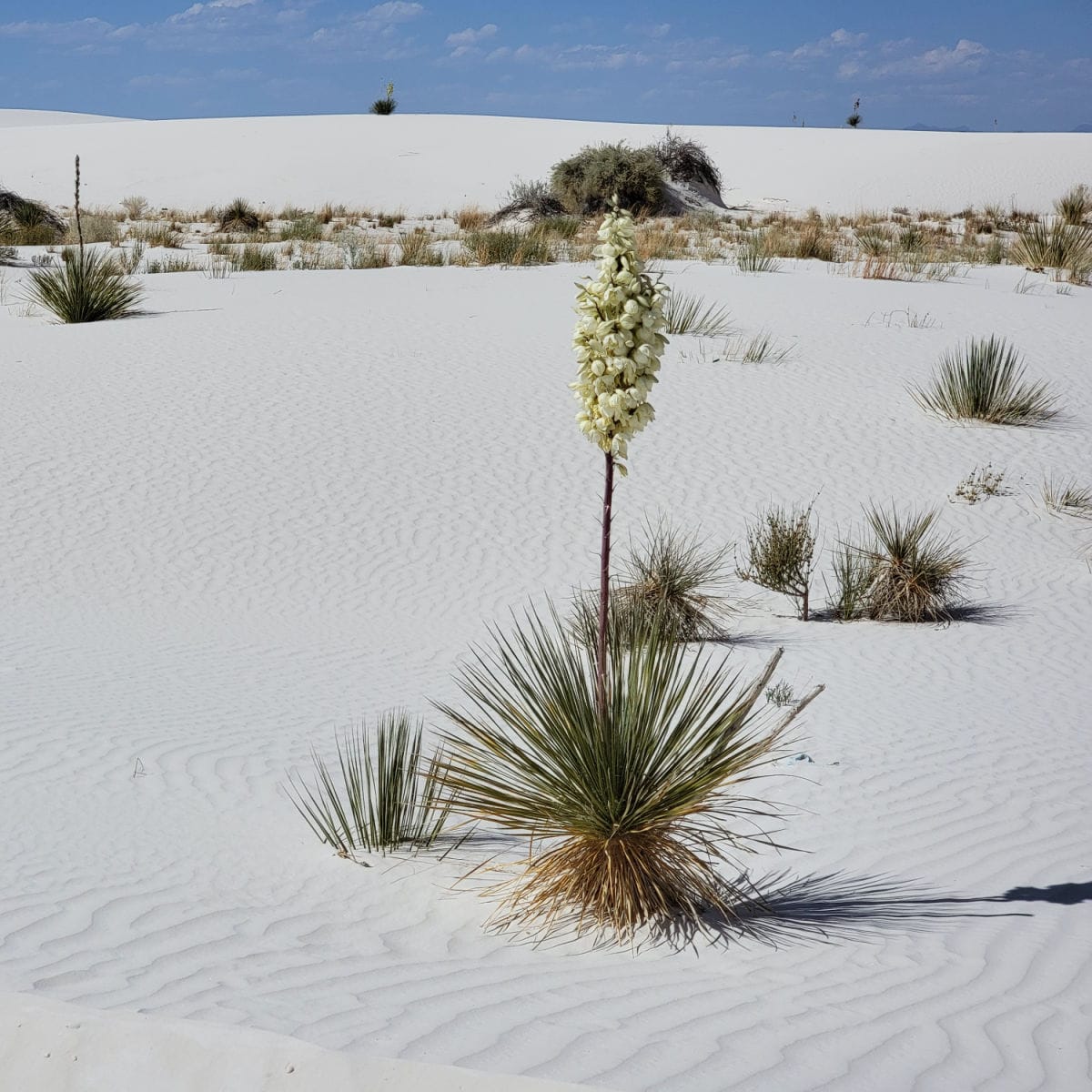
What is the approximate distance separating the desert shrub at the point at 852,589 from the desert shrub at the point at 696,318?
6.37 m

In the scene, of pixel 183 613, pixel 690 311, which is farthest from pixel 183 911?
pixel 690 311

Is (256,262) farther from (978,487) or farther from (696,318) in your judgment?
(978,487)

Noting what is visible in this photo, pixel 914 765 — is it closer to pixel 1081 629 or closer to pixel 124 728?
pixel 1081 629

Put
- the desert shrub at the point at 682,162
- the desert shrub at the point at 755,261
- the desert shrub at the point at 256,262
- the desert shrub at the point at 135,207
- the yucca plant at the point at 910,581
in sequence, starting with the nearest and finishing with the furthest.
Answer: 1. the yucca plant at the point at 910,581
2. the desert shrub at the point at 755,261
3. the desert shrub at the point at 256,262
4. the desert shrub at the point at 135,207
5. the desert shrub at the point at 682,162

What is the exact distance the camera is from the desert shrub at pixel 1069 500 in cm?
984

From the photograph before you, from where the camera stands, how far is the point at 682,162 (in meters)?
34.3

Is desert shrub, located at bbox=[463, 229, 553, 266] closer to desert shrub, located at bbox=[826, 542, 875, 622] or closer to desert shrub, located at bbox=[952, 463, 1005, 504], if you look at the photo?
desert shrub, located at bbox=[952, 463, 1005, 504]

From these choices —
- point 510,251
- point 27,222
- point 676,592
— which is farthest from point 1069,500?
point 27,222

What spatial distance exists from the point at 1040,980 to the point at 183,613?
5.96 meters

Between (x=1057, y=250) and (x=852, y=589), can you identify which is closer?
(x=852, y=589)

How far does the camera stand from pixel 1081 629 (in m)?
7.52

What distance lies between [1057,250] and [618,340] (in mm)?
20481

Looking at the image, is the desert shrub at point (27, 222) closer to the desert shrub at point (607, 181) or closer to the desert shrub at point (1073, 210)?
the desert shrub at point (607, 181)

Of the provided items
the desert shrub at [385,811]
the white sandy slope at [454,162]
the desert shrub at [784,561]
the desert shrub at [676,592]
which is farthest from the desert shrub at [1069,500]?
the white sandy slope at [454,162]
